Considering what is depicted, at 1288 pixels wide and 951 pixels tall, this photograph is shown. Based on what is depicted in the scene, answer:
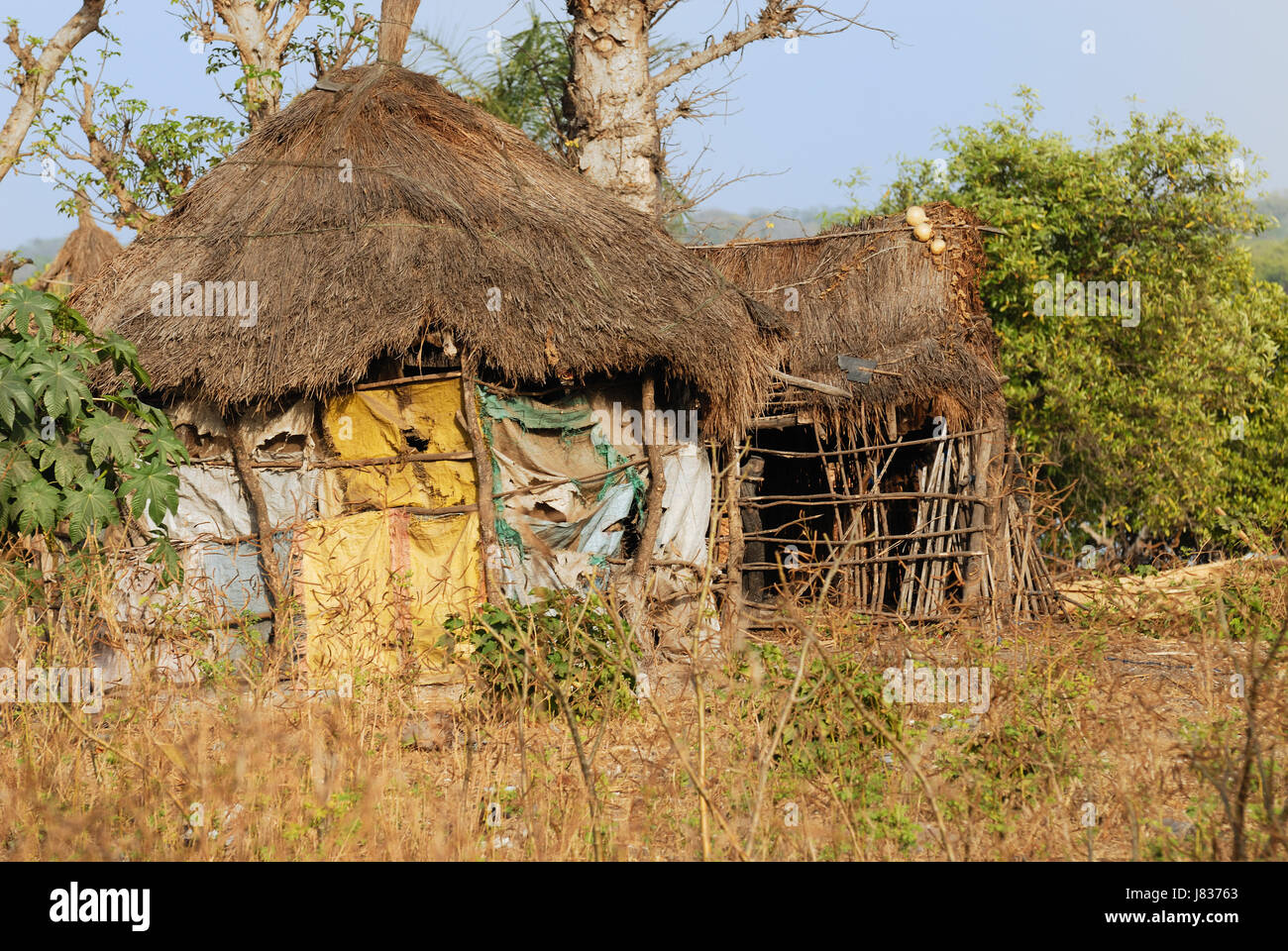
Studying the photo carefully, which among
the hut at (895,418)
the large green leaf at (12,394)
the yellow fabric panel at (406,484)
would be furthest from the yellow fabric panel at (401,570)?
the hut at (895,418)

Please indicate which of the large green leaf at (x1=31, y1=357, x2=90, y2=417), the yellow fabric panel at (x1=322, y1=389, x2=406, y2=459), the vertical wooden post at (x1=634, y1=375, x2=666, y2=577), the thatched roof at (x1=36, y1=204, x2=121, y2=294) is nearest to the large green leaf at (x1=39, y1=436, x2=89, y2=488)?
the large green leaf at (x1=31, y1=357, x2=90, y2=417)

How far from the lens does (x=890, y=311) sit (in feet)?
30.0

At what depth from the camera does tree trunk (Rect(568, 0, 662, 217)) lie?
934cm

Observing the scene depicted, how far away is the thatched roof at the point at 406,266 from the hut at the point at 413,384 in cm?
2

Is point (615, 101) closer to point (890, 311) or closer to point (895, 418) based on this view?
point (890, 311)

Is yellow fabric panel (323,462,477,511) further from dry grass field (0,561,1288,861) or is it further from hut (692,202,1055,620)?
hut (692,202,1055,620)

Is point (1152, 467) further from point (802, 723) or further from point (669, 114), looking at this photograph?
point (802, 723)

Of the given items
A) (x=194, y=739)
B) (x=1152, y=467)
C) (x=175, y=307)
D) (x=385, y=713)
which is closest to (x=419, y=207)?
(x=175, y=307)

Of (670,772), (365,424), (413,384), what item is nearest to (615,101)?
(413,384)

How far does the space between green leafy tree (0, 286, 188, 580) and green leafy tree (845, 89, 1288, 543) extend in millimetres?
10039

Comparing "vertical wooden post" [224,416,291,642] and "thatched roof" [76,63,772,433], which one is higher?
"thatched roof" [76,63,772,433]

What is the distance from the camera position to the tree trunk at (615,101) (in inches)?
368

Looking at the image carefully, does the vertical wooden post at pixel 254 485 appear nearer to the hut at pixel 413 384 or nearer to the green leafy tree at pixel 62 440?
the hut at pixel 413 384

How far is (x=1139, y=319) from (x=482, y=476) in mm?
9563
